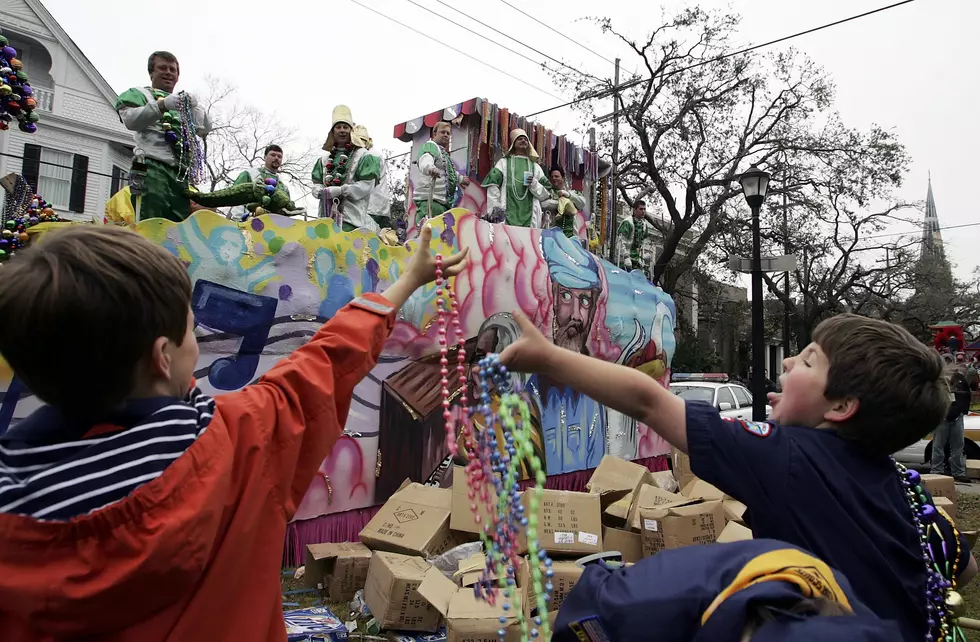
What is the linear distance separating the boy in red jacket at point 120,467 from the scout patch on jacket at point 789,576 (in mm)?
799

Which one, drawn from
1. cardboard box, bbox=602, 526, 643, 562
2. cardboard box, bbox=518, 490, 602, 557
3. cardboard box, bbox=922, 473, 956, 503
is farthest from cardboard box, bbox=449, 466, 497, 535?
cardboard box, bbox=922, 473, 956, 503

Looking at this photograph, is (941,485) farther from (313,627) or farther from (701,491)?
(313,627)

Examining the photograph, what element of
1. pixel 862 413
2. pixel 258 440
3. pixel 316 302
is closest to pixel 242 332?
pixel 316 302

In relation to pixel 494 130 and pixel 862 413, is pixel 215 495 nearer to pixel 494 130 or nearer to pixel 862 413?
pixel 862 413

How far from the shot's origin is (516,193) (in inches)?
329

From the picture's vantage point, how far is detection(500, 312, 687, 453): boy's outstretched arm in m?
1.37

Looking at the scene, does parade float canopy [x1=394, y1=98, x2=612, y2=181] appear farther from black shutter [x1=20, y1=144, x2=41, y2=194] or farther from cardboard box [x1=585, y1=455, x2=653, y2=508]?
black shutter [x1=20, y1=144, x2=41, y2=194]

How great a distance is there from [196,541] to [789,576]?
896 millimetres

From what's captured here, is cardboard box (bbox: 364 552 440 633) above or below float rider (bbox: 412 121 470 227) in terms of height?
below

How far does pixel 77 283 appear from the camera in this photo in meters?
0.96

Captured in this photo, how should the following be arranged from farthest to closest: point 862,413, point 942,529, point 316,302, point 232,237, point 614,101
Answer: point 614,101, point 316,302, point 232,237, point 942,529, point 862,413

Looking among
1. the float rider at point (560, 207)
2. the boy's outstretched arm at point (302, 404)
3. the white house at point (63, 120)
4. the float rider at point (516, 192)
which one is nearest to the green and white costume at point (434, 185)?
the float rider at point (516, 192)

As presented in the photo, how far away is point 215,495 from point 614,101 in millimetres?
20263

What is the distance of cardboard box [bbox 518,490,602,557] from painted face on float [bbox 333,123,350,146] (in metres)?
4.43
